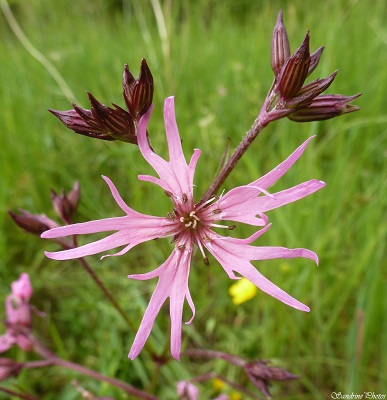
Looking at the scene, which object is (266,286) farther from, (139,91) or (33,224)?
(33,224)

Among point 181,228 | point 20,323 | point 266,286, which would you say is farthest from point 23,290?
point 266,286

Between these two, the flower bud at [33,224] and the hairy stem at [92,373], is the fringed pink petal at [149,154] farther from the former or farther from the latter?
the hairy stem at [92,373]

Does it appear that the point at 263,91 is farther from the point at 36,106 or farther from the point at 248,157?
the point at 36,106

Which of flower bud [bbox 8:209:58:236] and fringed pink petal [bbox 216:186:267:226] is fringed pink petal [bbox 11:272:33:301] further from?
fringed pink petal [bbox 216:186:267:226]

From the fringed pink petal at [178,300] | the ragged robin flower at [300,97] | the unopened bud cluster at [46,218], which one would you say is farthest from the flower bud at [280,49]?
the unopened bud cluster at [46,218]

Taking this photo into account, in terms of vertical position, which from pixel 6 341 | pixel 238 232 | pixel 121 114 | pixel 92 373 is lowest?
pixel 92 373
